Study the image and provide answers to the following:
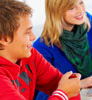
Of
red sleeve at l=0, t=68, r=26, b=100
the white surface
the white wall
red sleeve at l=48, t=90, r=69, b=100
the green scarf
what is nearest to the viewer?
red sleeve at l=0, t=68, r=26, b=100

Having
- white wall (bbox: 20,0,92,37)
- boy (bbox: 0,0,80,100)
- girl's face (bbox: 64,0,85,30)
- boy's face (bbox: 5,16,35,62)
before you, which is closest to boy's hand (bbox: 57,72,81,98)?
boy (bbox: 0,0,80,100)

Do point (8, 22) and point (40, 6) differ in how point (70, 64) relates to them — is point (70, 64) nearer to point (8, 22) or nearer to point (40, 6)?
point (8, 22)

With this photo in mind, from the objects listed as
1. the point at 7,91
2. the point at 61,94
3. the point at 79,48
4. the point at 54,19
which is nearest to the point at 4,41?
the point at 7,91

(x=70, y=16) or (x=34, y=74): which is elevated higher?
(x=70, y=16)

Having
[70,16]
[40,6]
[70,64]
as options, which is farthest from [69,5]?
[40,6]

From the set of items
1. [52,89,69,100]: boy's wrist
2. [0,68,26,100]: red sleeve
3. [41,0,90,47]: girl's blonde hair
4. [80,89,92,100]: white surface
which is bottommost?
[80,89,92,100]: white surface

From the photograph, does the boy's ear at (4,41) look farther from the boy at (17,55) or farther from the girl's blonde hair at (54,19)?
the girl's blonde hair at (54,19)

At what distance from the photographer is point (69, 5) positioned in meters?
1.25

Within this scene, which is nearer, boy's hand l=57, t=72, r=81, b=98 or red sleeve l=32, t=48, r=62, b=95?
boy's hand l=57, t=72, r=81, b=98

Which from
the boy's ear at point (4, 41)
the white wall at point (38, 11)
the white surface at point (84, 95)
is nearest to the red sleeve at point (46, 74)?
the white surface at point (84, 95)

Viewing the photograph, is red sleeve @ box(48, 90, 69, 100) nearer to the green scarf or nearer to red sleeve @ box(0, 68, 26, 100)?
red sleeve @ box(0, 68, 26, 100)

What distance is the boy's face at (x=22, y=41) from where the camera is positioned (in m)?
0.74

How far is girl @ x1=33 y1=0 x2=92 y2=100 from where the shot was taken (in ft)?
4.19

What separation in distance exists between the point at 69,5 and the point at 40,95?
20.8 inches
